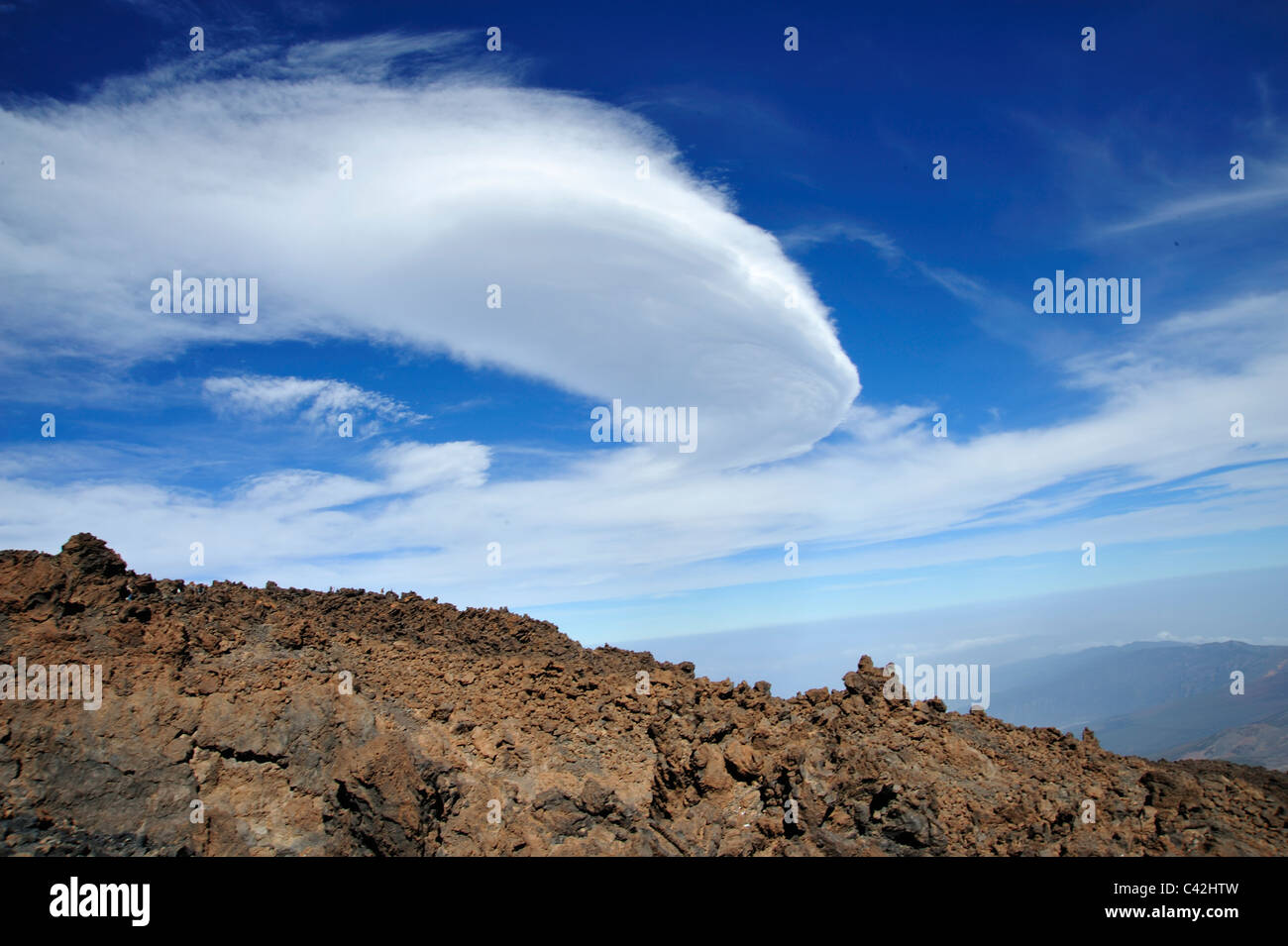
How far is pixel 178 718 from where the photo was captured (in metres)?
13.7

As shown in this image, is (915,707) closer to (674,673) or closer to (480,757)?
(674,673)

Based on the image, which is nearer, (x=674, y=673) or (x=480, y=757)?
(x=480, y=757)

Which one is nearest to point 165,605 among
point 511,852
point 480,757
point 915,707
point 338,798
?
point 338,798

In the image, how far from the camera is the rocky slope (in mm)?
12508

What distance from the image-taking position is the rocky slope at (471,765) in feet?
41.0

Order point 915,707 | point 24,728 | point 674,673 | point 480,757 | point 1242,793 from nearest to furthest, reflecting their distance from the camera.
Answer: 1. point 24,728
2. point 1242,793
3. point 480,757
4. point 915,707
5. point 674,673

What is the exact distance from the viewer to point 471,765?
51.0 feet
